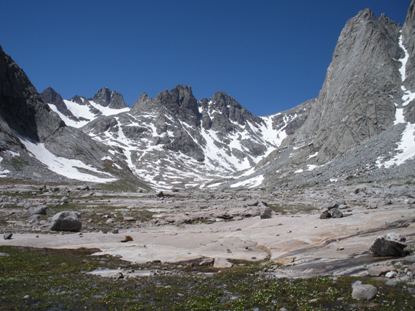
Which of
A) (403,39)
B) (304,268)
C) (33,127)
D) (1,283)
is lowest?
(304,268)

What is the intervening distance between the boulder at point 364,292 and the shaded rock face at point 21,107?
17218 centimetres

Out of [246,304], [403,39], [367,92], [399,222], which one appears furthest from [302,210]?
[403,39]

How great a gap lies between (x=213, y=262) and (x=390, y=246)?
1286 cm

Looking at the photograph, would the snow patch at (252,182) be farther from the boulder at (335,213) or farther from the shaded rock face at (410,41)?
the boulder at (335,213)

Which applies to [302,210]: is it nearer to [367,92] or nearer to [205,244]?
[205,244]

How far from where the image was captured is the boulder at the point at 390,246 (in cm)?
2372

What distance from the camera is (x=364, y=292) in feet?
57.8

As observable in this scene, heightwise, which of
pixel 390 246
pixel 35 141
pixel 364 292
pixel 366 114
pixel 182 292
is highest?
pixel 35 141

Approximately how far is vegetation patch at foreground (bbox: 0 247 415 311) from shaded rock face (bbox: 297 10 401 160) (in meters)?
137

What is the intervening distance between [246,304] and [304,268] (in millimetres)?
7796

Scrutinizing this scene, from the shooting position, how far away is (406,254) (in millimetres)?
23609

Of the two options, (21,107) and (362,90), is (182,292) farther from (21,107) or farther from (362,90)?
(21,107)

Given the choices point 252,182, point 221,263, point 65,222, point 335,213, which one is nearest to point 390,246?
point 221,263

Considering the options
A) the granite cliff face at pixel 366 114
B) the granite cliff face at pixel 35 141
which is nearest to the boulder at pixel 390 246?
the granite cliff face at pixel 366 114
